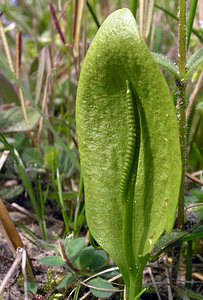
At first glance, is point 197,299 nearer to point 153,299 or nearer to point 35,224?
point 153,299

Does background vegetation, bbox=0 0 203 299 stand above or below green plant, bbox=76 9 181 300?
below

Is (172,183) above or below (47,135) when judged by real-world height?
above

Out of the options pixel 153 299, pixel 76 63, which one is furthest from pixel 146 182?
pixel 76 63

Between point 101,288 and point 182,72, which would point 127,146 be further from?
point 101,288

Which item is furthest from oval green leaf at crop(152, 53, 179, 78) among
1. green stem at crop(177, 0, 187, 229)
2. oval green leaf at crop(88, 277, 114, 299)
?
oval green leaf at crop(88, 277, 114, 299)

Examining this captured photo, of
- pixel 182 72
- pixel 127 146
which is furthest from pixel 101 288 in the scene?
pixel 182 72

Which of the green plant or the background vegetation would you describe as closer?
the green plant

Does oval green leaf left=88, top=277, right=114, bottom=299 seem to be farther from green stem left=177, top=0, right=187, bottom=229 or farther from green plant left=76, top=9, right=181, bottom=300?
green stem left=177, top=0, right=187, bottom=229
